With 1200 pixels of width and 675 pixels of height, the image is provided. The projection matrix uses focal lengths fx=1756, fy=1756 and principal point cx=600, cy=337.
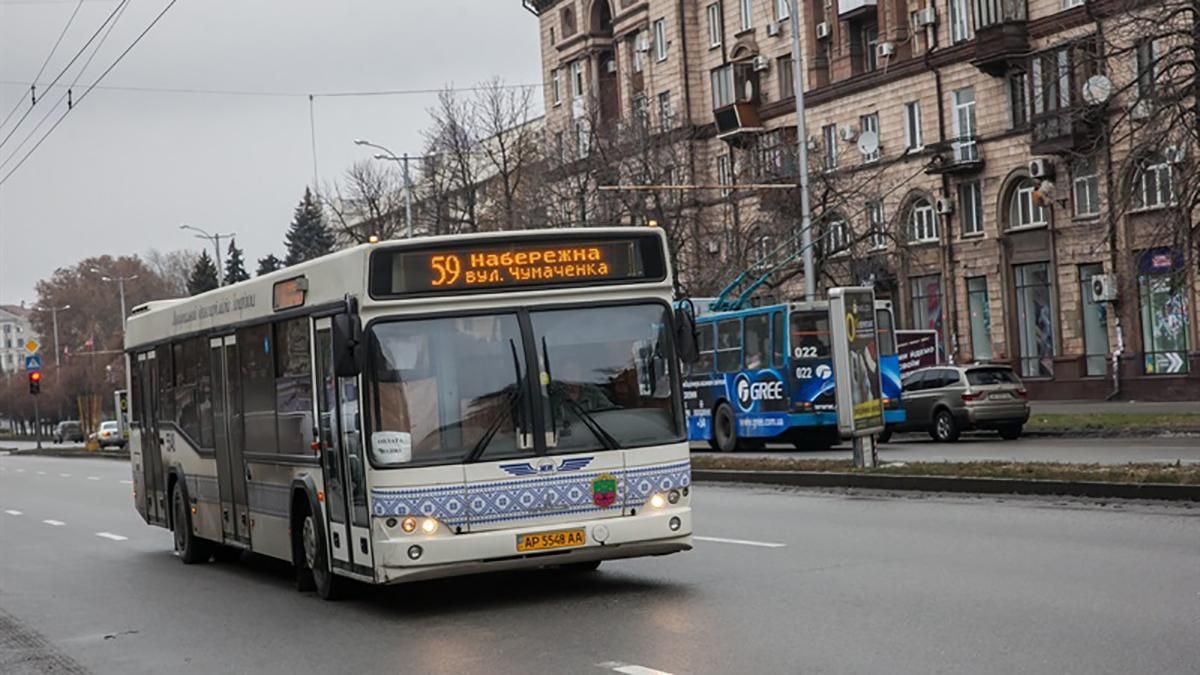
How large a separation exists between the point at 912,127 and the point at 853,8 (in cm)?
489

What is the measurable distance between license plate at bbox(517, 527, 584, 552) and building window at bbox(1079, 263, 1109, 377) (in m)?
37.7

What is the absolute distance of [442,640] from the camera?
10.9 meters

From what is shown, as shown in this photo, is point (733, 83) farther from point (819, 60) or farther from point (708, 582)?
point (708, 582)

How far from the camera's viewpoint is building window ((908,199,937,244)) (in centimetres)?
5409

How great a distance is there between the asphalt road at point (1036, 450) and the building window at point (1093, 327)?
11.7m

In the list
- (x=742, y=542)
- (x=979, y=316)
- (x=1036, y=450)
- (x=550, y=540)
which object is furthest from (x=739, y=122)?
(x=550, y=540)

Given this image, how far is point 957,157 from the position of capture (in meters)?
52.0

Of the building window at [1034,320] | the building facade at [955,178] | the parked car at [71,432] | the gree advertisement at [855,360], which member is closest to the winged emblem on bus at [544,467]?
the gree advertisement at [855,360]

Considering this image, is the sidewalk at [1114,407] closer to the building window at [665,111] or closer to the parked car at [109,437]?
the building window at [665,111]

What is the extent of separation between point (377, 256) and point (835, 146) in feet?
156

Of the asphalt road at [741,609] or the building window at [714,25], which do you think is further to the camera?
the building window at [714,25]

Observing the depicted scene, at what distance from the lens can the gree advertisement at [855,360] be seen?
2272 centimetres

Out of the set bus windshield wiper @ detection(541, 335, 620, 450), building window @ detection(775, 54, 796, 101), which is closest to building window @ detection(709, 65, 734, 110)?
building window @ detection(775, 54, 796, 101)

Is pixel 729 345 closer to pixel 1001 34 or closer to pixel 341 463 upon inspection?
pixel 1001 34
